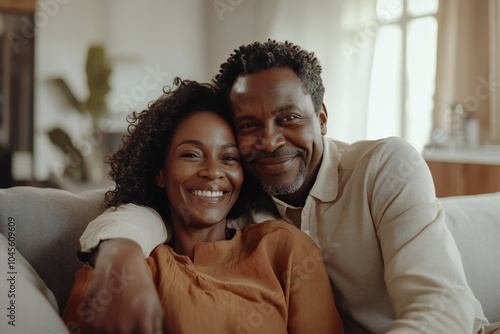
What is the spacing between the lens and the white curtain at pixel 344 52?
3871mm

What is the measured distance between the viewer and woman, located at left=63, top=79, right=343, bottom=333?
3.75 ft

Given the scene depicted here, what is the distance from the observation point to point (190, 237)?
1341 millimetres

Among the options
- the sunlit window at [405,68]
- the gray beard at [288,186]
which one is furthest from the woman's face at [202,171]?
the sunlit window at [405,68]

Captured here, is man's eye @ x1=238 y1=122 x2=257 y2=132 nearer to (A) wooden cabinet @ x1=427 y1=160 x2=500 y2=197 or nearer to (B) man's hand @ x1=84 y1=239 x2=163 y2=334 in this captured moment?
(B) man's hand @ x1=84 y1=239 x2=163 y2=334

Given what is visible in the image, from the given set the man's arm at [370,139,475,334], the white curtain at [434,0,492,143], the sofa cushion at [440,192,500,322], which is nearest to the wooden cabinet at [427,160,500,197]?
the white curtain at [434,0,492,143]

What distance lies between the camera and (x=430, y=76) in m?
3.71

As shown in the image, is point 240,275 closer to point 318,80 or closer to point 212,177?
point 212,177

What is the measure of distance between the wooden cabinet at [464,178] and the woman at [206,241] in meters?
1.97

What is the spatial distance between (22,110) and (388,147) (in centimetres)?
414

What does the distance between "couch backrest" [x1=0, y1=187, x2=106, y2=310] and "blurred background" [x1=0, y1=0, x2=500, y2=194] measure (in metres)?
1.59

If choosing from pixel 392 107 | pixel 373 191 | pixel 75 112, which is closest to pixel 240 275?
pixel 373 191

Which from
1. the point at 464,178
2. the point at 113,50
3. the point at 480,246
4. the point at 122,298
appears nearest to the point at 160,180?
the point at 122,298

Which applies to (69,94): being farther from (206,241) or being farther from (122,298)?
(122,298)

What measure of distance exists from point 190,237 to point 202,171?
0.19 metres
